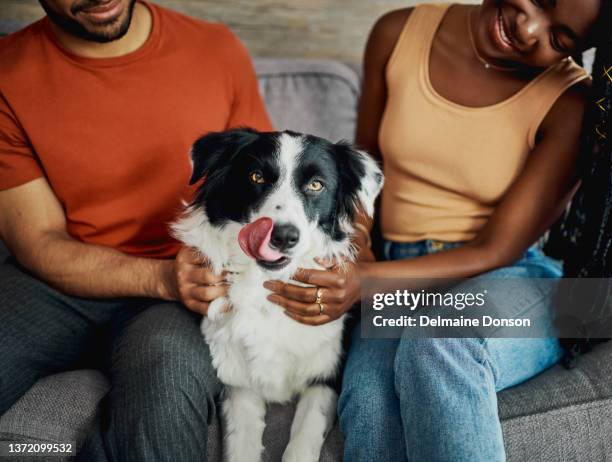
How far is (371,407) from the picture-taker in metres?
1.39

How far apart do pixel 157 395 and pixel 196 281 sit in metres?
0.34

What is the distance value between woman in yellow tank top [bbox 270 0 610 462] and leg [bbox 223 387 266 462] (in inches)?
9.9

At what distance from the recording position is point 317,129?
228cm

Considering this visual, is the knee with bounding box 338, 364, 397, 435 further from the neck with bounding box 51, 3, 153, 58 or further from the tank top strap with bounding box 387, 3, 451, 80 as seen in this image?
the neck with bounding box 51, 3, 153, 58

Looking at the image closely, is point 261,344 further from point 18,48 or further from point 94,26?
point 18,48

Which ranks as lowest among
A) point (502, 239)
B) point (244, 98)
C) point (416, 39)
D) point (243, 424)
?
point (243, 424)

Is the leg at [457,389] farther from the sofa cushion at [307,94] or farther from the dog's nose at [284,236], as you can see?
the sofa cushion at [307,94]

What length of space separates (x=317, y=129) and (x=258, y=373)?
1.16 meters

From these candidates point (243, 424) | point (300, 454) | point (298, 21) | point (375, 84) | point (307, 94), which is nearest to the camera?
point (300, 454)

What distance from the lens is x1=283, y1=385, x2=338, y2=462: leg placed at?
→ 4.60ft

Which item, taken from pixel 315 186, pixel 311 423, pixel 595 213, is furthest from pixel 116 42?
pixel 595 213

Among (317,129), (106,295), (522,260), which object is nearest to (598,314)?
(522,260)

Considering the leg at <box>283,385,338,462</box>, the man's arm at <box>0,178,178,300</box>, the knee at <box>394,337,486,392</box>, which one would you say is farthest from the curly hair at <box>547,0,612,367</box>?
the man's arm at <box>0,178,178,300</box>

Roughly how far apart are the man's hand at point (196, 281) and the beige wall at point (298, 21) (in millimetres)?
1424
